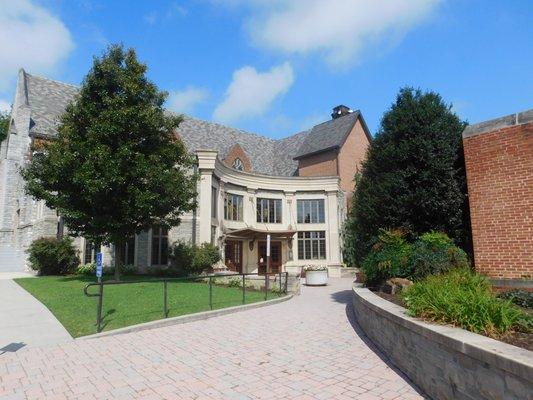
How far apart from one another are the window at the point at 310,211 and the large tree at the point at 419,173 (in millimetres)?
20618

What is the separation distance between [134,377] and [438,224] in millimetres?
7927

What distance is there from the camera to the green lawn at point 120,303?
9008mm

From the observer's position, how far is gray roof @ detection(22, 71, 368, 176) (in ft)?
94.0

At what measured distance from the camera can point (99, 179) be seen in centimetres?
1515

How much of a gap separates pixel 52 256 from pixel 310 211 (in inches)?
750

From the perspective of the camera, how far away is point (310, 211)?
1251 inches

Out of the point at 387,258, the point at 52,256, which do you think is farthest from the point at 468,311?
the point at 52,256

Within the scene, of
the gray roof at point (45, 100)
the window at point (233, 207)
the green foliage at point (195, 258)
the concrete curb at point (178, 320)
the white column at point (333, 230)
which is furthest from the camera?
the white column at point (333, 230)

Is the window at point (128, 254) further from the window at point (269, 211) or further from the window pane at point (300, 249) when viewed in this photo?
the window pane at point (300, 249)

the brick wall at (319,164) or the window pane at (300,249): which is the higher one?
the brick wall at (319,164)

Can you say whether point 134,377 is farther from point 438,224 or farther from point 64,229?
point 64,229

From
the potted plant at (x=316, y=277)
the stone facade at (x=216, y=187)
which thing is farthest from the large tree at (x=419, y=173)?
the stone facade at (x=216, y=187)

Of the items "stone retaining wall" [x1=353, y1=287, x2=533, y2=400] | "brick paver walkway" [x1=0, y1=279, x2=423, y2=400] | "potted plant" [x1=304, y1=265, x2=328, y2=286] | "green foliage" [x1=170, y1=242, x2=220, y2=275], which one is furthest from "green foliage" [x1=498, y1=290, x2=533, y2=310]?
"green foliage" [x1=170, y1=242, x2=220, y2=275]

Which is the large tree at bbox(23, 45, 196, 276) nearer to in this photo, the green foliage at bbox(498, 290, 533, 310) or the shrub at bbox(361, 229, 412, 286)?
the shrub at bbox(361, 229, 412, 286)
